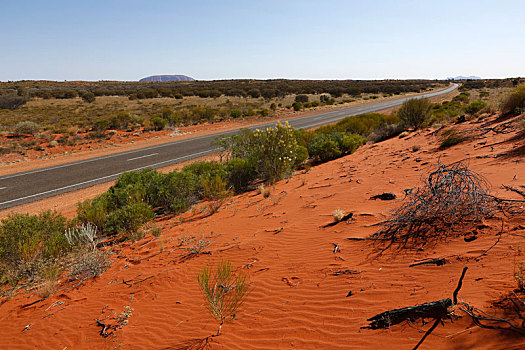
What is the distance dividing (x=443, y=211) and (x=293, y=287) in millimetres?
2559

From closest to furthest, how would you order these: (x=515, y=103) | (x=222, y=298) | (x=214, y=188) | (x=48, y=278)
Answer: (x=222, y=298)
(x=48, y=278)
(x=214, y=188)
(x=515, y=103)

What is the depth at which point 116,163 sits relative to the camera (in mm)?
14938

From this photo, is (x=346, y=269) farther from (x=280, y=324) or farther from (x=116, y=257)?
(x=116, y=257)

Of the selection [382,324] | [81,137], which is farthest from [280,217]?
[81,137]

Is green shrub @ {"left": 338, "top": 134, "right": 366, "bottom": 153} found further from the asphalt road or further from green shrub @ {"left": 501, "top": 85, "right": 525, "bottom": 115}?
the asphalt road

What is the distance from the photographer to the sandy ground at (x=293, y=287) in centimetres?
299

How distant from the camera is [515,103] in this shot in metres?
12.1

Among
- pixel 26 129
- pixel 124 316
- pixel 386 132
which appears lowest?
pixel 124 316

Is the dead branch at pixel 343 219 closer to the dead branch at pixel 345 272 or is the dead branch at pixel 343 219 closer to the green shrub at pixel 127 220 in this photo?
the dead branch at pixel 345 272

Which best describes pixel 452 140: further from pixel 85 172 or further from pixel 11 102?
pixel 11 102

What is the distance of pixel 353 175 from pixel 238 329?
708 cm

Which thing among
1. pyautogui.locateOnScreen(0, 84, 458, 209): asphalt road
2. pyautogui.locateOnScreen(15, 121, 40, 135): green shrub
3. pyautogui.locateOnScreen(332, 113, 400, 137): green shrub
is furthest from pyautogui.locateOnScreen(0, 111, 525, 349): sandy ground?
pyautogui.locateOnScreen(15, 121, 40, 135): green shrub

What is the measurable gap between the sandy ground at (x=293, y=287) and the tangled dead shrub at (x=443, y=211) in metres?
0.24

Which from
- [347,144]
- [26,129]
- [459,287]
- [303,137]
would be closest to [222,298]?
[459,287]
